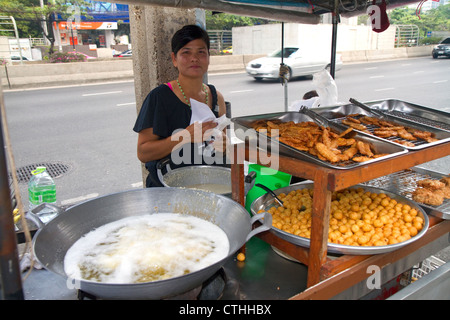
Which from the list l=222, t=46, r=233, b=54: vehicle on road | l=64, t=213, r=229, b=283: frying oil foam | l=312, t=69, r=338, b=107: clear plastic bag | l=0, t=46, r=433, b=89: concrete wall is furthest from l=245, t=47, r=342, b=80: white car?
l=222, t=46, r=233, b=54: vehicle on road

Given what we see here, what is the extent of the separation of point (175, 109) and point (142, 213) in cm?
Answer: 121

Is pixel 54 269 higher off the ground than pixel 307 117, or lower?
lower

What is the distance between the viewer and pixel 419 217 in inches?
67.2

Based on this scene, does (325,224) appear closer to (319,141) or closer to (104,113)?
(319,141)

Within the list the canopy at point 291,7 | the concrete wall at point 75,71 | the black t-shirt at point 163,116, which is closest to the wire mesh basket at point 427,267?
the black t-shirt at point 163,116

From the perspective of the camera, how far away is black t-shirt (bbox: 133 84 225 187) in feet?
7.97

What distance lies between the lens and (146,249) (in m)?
1.19

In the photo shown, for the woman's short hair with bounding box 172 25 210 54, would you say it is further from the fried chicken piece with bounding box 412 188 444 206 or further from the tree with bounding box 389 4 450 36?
the tree with bounding box 389 4 450 36

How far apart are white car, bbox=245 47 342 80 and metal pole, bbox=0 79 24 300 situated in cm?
1321

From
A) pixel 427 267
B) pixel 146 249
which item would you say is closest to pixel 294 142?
pixel 146 249
